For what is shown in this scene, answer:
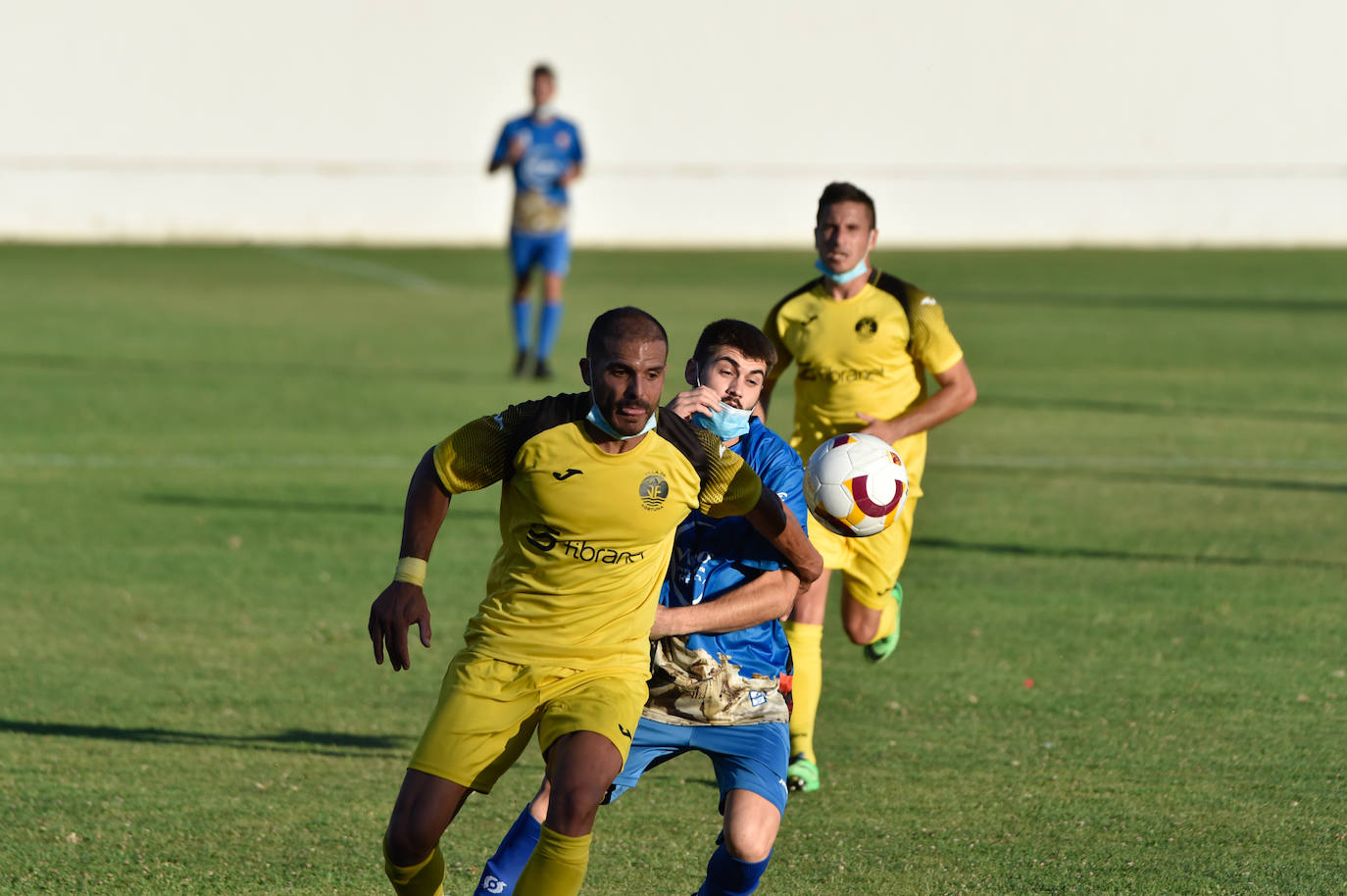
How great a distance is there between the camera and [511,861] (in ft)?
15.3

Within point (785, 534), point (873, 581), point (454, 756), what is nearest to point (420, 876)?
Result: point (454, 756)

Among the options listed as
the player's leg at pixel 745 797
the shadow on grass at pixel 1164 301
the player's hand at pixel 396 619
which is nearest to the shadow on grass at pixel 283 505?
the player's leg at pixel 745 797

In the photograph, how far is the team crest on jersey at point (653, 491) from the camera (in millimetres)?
4305

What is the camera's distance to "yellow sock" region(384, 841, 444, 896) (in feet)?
13.9

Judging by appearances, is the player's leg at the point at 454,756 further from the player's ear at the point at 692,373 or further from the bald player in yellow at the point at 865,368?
the bald player in yellow at the point at 865,368

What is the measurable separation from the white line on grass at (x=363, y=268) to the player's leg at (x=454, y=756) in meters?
22.8

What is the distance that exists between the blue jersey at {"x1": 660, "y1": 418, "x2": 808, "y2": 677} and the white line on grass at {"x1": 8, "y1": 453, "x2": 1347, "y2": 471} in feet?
26.0

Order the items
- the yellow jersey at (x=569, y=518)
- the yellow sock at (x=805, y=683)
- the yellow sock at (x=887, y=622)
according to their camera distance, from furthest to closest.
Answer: the yellow sock at (x=887, y=622) → the yellow sock at (x=805, y=683) → the yellow jersey at (x=569, y=518)

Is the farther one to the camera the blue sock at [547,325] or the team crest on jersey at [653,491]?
the blue sock at [547,325]

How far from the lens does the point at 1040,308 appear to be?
80.2 feet

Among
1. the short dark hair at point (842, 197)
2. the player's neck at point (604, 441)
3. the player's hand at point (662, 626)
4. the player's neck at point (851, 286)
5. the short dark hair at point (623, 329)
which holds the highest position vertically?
the short dark hair at point (842, 197)

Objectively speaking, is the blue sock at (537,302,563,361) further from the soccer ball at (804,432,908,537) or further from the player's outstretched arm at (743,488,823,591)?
the player's outstretched arm at (743,488,823,591)

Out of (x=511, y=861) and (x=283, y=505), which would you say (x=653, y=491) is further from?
(x=283, y=505)

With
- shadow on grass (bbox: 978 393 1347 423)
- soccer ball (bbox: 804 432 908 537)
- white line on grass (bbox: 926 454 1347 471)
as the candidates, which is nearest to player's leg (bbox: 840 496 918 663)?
soccer ball (bbox: 804 432 908 537)
